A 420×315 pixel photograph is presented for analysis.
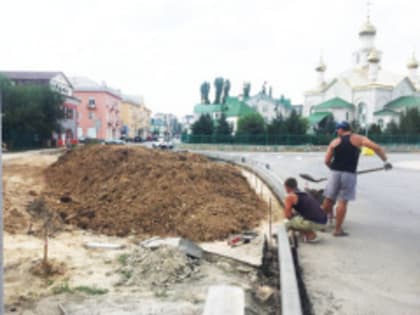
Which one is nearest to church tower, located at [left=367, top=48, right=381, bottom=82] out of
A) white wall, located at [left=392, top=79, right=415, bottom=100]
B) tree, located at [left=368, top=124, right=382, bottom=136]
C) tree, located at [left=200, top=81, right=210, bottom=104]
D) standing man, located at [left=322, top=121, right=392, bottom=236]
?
white wall, located at [left=392, top=79, right=415, bottom=100]

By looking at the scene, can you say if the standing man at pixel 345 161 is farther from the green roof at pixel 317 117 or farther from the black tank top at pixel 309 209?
the green roof at pixel 317 117

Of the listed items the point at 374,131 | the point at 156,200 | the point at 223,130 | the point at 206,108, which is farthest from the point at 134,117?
the point at 156,200

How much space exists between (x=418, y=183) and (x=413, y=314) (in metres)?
11.7

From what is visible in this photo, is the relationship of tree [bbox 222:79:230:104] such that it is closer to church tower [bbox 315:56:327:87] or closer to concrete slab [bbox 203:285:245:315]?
church tower [bbox 315:56:327:87]

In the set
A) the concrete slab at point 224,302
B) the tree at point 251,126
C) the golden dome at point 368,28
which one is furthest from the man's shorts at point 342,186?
the golden dome at point 368,28

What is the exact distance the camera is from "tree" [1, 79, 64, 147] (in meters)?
36.5

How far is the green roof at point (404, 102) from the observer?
2301 inches

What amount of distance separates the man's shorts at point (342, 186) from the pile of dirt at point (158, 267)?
7.81ft

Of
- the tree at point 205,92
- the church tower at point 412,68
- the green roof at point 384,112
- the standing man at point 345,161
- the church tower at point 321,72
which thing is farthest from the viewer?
the tree at point 205,92

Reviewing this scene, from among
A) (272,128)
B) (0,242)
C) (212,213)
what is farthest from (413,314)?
(272,128)

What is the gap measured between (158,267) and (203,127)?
156ft

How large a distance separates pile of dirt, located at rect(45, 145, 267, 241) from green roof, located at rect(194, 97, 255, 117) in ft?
195

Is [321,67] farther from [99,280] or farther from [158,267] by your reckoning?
[99,280]

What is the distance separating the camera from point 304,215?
617 centimetres
